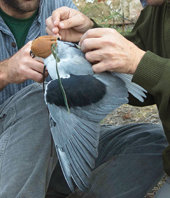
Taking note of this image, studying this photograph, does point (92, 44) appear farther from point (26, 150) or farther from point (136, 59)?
point (26, 150)

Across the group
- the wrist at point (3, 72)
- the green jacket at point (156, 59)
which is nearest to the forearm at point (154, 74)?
the green jacket at point (156, 59)

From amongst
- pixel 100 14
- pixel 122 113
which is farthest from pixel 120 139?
pixel 100 14

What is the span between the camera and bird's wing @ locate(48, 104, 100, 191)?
1133 millimetres

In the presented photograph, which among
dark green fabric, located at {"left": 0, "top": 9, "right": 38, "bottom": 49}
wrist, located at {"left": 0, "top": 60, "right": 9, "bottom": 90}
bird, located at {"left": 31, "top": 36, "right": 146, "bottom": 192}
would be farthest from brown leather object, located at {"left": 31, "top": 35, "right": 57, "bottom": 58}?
dark green fabric, located at {"left": 0, "top": 9, "right": 38, "bottom": 49}

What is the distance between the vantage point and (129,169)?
152cm

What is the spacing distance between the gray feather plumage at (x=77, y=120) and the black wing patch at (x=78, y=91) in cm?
2

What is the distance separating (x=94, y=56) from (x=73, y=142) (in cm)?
32

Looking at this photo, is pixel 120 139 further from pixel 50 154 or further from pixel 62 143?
pixel 62 143

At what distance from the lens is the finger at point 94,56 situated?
1.08 meters

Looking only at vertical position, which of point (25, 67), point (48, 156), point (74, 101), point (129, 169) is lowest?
point (129, 169)

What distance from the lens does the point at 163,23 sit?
140 cm

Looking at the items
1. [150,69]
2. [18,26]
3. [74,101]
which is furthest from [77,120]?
[18,26]

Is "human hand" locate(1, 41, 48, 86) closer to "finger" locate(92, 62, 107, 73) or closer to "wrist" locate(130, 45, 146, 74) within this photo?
"finger" locate(92, 62, 107, 73)

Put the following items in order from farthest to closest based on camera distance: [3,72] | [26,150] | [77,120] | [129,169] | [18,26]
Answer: [18,26]
[129,169]
[3,72]
[26,150]
[77,120]
